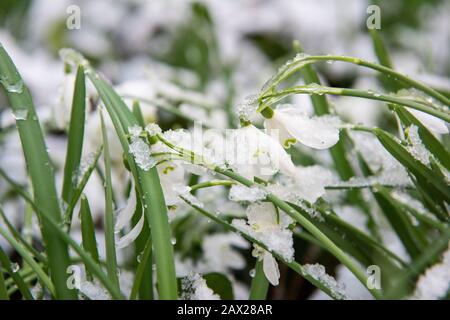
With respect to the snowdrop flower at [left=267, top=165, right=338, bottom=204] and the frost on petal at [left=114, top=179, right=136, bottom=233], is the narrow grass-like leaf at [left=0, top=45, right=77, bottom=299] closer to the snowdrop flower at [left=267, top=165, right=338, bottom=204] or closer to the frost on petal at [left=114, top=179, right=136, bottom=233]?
the frost on petal at [left=114, top=179, right=136, bottom=233]

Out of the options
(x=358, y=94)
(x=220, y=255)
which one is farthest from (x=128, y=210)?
(x=220, y=255)

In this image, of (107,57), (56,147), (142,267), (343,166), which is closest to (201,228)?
(343,166)

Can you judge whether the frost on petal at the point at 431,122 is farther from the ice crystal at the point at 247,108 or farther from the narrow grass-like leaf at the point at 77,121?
the narrow grass-like leaf at the point at 77,121

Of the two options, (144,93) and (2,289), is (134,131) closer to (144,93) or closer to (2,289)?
(2,289)

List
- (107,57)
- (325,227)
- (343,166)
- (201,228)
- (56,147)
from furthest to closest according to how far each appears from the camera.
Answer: (107,57) < (56,147) < (201,228) < (343,166) < (325,227)
